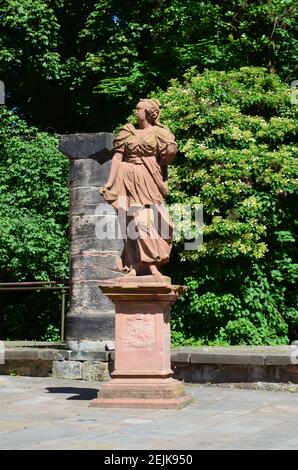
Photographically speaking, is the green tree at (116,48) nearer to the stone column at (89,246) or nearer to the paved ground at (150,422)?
the stone column at (89,246)

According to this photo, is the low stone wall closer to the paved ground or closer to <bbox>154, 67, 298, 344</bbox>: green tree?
the paved ground

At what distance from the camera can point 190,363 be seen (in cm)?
1096

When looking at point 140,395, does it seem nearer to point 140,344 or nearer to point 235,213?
point 140,344

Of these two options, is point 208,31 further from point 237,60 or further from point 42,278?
point 42,278

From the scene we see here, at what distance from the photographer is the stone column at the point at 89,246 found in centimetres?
1205

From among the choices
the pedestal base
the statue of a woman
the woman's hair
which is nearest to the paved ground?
the pedestal base

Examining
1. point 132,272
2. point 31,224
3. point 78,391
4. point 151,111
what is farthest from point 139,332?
point 31,224

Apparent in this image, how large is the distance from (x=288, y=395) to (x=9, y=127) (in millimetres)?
11716

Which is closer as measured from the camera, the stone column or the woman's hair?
the woman's hair

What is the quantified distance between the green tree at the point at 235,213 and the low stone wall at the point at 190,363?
149 inches

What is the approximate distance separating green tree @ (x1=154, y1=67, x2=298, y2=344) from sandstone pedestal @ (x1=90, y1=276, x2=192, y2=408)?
6.21 m

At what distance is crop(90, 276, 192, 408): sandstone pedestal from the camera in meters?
8.83

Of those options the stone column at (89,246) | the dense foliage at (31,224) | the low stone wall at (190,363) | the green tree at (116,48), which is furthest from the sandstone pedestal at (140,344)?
the green tree at (116,48)
